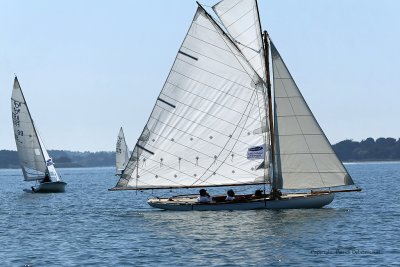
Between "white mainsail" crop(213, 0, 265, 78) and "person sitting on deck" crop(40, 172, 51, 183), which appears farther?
Result: "person sitting on deck" crop(40, 172, 51, 183)

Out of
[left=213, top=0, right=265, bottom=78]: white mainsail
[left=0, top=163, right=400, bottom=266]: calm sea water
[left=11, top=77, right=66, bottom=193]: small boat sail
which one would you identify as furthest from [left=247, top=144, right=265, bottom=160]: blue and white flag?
[left=11, top=77, right=66, bottom=193]: small boat sail

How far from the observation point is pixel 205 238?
43.5m

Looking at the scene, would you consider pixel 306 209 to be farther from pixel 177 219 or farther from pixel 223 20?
pixel 223 20

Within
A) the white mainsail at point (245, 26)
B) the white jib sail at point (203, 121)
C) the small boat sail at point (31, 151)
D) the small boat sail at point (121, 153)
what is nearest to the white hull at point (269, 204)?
the white jib sail at point (203, 121)

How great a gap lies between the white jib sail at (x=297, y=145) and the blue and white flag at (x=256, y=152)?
1013mm

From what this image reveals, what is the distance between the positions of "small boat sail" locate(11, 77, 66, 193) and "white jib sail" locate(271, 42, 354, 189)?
4608cm

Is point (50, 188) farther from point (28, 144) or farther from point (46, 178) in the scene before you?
point (28, 144)

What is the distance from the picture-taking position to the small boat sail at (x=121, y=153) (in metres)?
157

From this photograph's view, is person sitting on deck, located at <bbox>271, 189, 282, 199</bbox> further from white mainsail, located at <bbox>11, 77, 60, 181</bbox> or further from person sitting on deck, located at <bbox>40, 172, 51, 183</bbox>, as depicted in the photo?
person sitting on deck, located at <bbox>40, 172, 51, 183</bbox>

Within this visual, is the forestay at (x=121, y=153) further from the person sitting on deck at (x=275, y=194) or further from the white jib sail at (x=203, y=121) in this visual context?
the person sitting on deck at (x=275, y=194)

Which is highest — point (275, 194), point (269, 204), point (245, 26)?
point (245, 26)

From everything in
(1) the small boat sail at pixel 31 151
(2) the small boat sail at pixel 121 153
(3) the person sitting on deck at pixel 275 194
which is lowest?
(3) the person sitting on deck at pixel 275 194

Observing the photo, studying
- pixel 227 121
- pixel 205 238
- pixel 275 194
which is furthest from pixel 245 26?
pixel 205 238

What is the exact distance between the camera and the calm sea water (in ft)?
122
